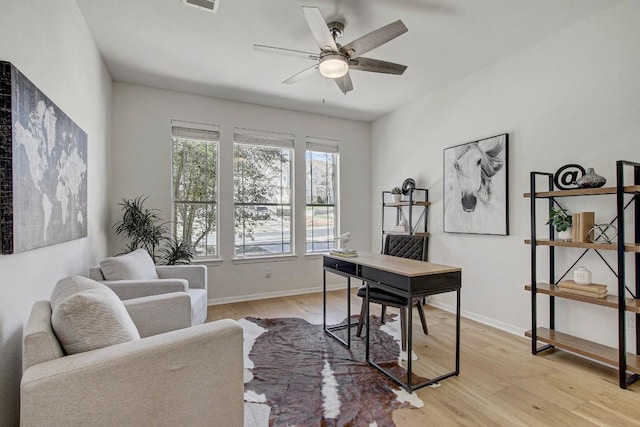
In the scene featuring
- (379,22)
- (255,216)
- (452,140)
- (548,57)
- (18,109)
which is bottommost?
(255,216)

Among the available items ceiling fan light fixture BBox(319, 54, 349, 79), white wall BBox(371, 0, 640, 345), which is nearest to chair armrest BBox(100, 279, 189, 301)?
ceiling fan light fixture BBox(319, 54, 349, 79)

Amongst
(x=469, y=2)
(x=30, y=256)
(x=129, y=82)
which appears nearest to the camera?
(x=30, y=256)

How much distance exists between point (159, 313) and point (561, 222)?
10.4ft

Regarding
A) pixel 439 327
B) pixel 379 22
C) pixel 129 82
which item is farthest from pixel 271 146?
pixel 439 327

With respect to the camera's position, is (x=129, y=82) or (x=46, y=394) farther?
(x=129, y=82)

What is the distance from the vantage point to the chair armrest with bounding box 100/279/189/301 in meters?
2.42

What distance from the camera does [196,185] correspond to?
4324 millimetres

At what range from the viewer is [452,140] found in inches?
155

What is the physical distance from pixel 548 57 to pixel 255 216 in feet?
12.7

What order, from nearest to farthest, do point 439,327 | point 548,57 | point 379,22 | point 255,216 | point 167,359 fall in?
point 167,359, point 379,22, point 548,57, point 439,327, point 255,216

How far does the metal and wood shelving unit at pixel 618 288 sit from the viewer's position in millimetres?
2191

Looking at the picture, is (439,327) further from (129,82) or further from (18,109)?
(129,82)

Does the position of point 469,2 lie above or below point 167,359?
above

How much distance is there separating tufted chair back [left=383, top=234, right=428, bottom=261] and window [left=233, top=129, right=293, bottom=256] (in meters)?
1.83
